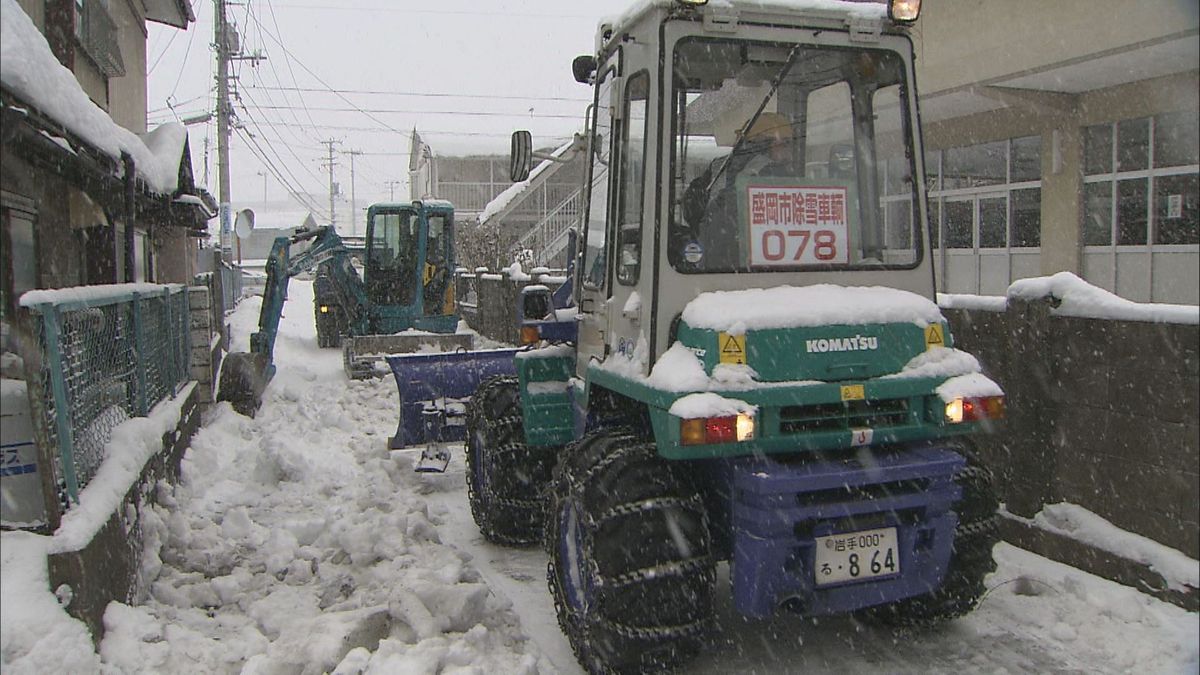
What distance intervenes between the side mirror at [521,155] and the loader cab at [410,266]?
40.6 ft

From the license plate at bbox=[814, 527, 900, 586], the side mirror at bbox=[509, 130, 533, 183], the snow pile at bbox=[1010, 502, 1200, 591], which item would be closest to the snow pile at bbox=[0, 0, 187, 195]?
the side mirror at bbox=[509, 130, 533, 183]

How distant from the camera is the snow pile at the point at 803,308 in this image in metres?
3.73

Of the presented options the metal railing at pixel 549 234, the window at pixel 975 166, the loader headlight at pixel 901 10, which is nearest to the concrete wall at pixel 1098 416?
the loader headlight at pixel 901 10

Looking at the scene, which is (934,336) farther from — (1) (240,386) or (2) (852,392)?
(1) (240,386)

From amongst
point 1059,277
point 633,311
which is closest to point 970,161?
point 1059,277

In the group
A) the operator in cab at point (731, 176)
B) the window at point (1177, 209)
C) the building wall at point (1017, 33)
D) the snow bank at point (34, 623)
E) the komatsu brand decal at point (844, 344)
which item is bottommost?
the snow bank at point (34, 623)

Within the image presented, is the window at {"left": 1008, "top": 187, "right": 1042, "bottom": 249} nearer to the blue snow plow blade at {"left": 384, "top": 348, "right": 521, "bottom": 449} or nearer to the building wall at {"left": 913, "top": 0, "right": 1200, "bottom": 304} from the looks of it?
the building wall at {"left": 913, "top": 0, "right": 1200, "bottom": 304}

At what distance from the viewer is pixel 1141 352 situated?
4.96 meters

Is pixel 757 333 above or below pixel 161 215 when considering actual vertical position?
below

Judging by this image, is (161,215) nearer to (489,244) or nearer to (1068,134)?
(1068,134)

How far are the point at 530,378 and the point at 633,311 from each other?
1.56m

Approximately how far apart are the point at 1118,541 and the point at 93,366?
5.74 meters

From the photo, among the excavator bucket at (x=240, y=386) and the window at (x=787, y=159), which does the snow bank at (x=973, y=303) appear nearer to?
the window at (x=787, y=159)

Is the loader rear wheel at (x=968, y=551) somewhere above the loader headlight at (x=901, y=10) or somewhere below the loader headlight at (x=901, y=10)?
below
